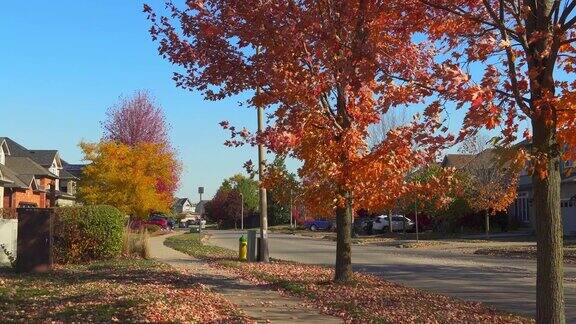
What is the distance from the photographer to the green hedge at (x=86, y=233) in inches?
755

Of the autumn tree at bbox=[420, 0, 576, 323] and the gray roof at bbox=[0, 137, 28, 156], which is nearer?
the autumn tree at bbox=[420, 0, 576, 323]

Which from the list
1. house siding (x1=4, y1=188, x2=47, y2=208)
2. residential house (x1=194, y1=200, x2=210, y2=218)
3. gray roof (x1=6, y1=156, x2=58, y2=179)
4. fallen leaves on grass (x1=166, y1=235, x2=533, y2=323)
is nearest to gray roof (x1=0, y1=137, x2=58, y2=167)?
gray roof (x1=6, y1=156, x2=58, y2=179)

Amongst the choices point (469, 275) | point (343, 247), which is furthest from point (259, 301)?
point (469, 275)

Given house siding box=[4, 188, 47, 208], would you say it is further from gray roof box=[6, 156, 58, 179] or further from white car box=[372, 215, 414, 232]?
white car box=[372, 215, 414, 232]

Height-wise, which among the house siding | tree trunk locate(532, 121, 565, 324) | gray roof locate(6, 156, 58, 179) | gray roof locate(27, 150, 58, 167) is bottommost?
tree trunk locate(532, 121, 565, 324)

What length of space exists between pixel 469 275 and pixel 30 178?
35.7 m

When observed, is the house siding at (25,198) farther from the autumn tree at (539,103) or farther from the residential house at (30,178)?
the autumn tree at (539,103)

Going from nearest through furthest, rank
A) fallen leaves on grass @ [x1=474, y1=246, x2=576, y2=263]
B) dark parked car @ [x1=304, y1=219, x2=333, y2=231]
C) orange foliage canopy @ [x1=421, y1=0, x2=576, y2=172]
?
1. orange foliage canopy @ [x1=421, y1=0, x2=576, y2=172]
2. fallen leaves on grass @ [x1=474, y1=246, x2=576, y2=263]
3. dark parked car @ [x1=304, y1=219, x2=333, y2=231]

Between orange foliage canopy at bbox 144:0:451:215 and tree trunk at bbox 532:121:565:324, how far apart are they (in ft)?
9.81

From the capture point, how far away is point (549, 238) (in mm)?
7258

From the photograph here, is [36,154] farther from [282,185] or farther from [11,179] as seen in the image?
[282,185]

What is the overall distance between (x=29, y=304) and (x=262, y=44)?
19.3 ft

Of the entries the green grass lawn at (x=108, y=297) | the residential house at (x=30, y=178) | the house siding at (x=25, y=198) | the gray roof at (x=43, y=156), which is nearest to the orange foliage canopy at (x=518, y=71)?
the green grass lawn at (x=108, y=297)

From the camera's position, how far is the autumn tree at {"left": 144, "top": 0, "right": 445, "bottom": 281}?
11234 mm
